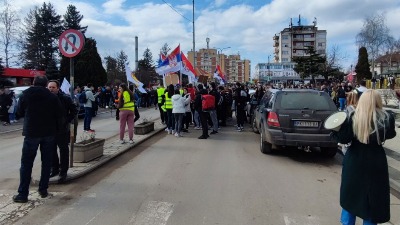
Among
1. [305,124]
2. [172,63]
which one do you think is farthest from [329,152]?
[172,63]

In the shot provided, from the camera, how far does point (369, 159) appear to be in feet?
12.3

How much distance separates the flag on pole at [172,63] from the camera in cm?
1853

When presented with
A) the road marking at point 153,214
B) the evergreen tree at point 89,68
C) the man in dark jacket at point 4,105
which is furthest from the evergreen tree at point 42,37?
the road marking at point 153,214

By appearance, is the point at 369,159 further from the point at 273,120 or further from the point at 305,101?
the point at 305,101

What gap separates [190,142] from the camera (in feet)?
40.6

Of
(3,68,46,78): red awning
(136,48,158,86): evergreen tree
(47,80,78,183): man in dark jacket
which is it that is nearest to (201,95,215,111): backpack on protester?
(47,80,78,183): man in dark jacket

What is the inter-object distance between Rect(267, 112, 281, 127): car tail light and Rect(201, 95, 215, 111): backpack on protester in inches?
161

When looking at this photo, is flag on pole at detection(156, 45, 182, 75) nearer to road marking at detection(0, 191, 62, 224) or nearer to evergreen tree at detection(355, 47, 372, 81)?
road marking at detection(0, 191, 62, 224)

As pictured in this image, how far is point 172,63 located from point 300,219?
14115mm

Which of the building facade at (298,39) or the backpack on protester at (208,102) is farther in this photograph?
the building facade at (298,39)

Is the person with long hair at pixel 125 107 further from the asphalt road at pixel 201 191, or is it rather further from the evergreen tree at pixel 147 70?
the evergreen tree at pixel 147 70

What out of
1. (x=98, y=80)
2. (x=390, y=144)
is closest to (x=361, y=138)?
(x=390, y=144)

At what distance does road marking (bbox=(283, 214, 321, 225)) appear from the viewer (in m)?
5.13

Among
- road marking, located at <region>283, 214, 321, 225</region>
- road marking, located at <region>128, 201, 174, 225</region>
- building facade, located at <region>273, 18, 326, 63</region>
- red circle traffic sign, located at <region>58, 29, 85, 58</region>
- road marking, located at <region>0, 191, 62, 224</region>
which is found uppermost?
building facade, located at <region>273, 18, 326, 63</region>
